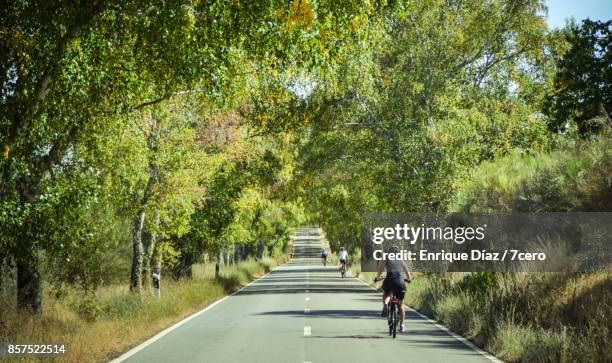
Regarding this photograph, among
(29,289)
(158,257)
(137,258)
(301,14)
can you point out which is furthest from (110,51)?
(158,257)

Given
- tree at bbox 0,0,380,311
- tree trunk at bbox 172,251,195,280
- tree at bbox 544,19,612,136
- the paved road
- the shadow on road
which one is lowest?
the shadow on road

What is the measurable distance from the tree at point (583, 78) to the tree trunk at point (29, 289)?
16.9 m

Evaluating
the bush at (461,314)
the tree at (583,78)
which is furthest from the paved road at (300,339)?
the tree at (583,78)

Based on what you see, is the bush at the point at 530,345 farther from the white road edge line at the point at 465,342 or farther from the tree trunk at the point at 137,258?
the tree trunk at the point at 137,258

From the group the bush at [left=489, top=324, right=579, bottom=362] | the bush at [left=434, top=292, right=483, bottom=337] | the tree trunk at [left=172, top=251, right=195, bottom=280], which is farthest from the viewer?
the tree trunk at [left=172, top=251, right=195, bottom=280]

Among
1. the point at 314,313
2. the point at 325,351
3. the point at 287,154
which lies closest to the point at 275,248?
the point at 287,154

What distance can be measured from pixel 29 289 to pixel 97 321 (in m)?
1.66

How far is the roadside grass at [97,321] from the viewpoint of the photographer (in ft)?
43.6

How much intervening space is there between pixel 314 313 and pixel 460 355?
927 centimetres

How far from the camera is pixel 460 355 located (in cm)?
1265

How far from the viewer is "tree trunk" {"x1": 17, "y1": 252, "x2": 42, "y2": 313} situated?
16703 mm

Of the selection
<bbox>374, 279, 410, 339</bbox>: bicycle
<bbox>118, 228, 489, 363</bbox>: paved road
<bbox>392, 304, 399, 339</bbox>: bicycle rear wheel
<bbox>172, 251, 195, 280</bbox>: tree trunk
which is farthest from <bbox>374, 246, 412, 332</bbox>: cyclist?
<bbox>172, 251, 195, 280</bbox>: tree trunk

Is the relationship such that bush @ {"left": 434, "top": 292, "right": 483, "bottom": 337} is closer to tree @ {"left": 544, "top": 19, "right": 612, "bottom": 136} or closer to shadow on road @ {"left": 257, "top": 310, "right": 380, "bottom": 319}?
shadow on road @ {"left": 257, "top": 310, "right": 380, "bottom": 319}

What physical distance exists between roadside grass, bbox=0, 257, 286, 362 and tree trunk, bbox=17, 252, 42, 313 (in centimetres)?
28
